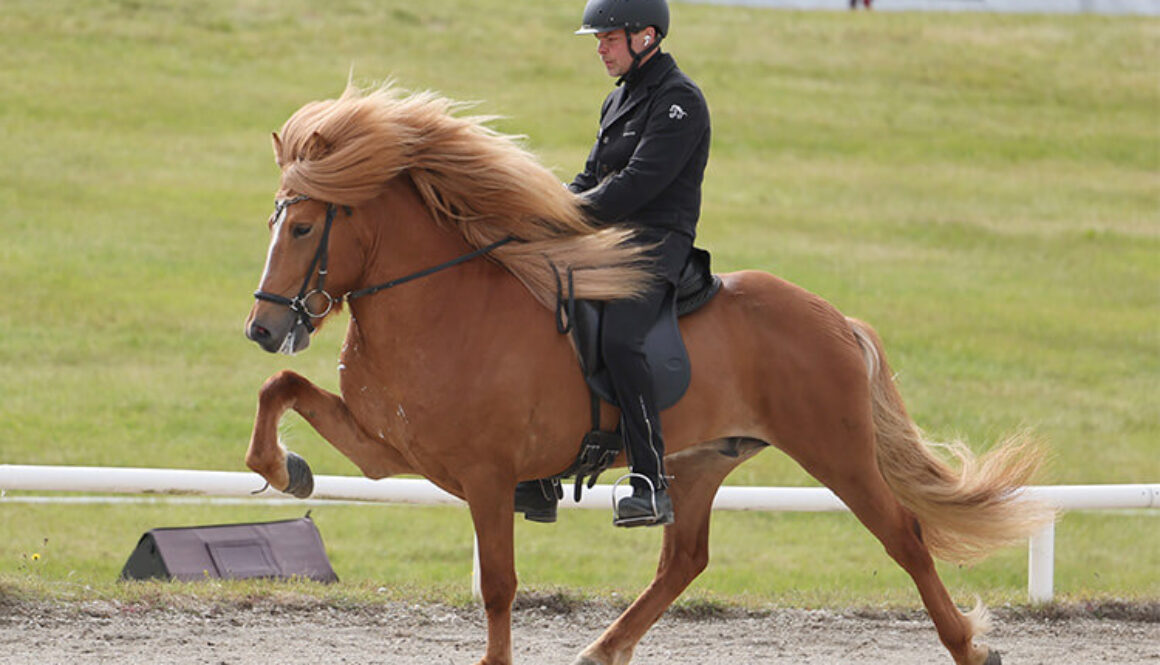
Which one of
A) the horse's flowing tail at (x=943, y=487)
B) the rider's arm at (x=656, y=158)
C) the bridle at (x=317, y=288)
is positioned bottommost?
the horse's flowing tail at (x=943, y=487)

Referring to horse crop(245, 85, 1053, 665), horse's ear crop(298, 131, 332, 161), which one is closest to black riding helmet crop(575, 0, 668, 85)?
horse crop(245, 85, 1053, 665)

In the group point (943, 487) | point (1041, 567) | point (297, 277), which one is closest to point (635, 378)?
point (297, 277)

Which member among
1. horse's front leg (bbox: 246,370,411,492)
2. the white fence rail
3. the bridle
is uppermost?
the bridle

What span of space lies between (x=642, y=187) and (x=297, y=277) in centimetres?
136

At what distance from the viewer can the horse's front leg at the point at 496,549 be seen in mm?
5379

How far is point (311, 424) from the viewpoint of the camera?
17.9 feet

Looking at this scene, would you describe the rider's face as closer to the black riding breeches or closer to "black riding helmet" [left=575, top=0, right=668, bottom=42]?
"black riding helmet" [left=575, top=0, right=668, bottom=42]

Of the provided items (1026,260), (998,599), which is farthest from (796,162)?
(998,599)

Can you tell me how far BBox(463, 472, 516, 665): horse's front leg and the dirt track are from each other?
1127 millimetres

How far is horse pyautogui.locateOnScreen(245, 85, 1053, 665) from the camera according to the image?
5281 mm

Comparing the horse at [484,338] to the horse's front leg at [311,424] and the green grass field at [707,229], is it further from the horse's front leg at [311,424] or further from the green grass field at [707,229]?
the green grass field at [707,229]

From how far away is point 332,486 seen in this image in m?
7.52

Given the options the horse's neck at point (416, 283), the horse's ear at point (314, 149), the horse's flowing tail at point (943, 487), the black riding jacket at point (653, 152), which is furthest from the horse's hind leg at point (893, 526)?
the horse's ear at point (314, 149)

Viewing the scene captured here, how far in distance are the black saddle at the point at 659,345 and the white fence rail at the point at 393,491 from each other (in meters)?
2.14
